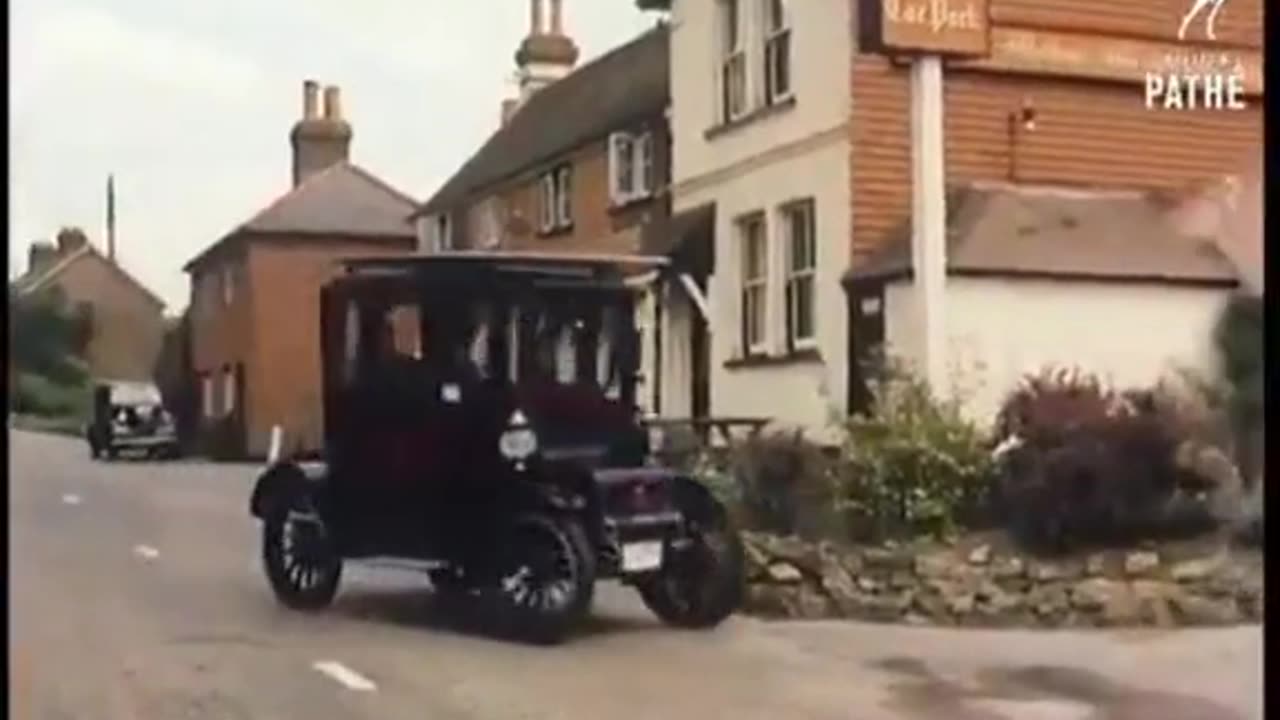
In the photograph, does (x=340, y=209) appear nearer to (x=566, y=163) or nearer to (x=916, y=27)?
(x=566, y=163)

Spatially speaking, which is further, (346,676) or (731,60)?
(731,60)

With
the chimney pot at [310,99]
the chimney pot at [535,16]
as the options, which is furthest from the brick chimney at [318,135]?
the chimney pot at [535,16]

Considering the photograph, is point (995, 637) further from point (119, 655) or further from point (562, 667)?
point (119, 655)

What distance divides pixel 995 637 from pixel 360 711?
2.06ft

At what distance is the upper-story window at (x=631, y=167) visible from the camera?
A: 2.35 metres

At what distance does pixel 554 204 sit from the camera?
7.59 feet

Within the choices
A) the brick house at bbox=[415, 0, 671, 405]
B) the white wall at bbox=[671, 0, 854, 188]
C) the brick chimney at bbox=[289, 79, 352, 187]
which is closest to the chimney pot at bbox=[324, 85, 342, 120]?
the brick chimney at bbox=[289, 79, 352, 187]

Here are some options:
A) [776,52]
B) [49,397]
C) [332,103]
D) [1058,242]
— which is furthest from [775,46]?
[49,397]

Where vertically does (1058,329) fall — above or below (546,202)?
below

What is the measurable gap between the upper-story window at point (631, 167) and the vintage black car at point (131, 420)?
506 mm

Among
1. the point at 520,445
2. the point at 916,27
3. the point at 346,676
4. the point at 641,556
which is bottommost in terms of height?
the point at 346,676

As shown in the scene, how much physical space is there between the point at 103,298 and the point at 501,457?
1.40ft

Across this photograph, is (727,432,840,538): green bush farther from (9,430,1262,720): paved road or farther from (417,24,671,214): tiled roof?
(417,24,671,214): tiled roof

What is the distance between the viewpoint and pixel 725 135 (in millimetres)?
2352
